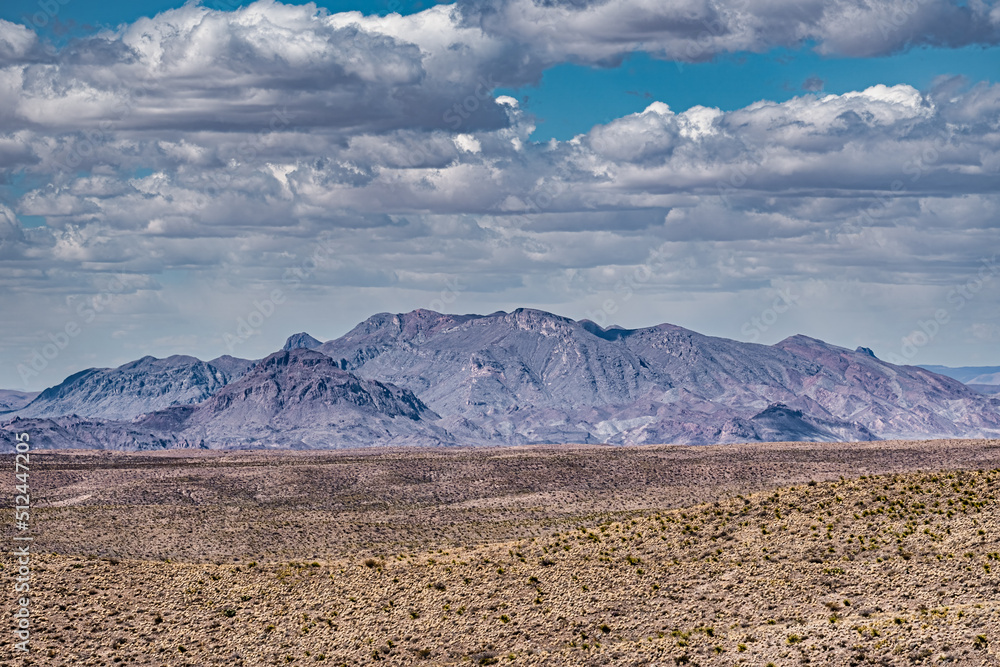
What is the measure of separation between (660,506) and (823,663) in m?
59.2

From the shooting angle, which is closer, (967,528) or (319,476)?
(967,528)

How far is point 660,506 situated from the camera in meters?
102

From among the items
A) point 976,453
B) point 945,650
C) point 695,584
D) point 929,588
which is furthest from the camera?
point 976,453

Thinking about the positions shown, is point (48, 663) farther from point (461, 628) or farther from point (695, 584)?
point (695, 584)

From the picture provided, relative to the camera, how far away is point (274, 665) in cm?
5091

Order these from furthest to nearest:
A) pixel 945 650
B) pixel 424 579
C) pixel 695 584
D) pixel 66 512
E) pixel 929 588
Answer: pixel 66 512 → pixel 424 579 → pixel 695 584 → pixel 929 588 → pixel 945 650

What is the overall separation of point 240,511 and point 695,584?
58.9m

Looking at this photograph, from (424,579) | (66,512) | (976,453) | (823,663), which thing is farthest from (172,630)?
(976,453)

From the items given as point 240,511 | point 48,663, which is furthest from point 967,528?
point 240,511

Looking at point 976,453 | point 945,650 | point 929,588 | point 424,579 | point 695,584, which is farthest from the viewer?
point 976,453

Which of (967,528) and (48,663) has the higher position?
(967,528)

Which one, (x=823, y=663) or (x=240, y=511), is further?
(x=240, y=511)

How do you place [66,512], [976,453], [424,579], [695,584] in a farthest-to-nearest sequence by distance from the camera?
[976,453] < [66,512] < [424,579] < [695,584]

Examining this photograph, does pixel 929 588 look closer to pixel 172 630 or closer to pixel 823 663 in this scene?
pixel 823 663
